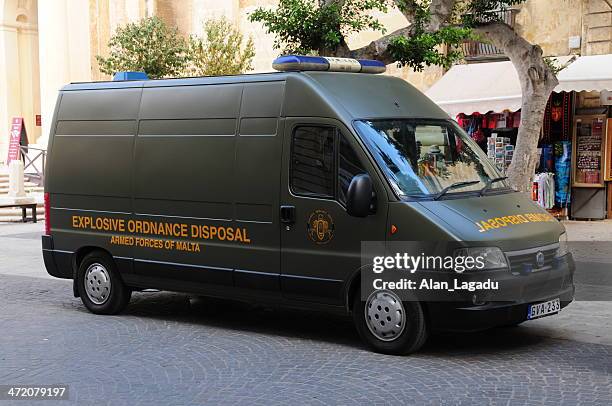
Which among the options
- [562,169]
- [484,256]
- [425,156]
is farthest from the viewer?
[562,169]

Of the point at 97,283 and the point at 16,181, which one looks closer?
the point at 97,283

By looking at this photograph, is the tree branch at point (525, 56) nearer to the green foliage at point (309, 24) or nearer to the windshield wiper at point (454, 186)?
the green foliage at point (309, 24)

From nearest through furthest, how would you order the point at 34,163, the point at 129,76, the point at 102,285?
1. the point at 102,285
2. the point at 129,76
3. the point at 34,163

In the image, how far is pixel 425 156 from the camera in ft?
25.7

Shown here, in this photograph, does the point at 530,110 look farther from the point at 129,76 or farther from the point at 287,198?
the point at 287,198

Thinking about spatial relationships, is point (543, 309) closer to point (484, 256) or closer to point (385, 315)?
point (484, 256)

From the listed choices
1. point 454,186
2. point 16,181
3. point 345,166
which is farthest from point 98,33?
point 454,186

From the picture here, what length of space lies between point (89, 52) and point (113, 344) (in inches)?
962

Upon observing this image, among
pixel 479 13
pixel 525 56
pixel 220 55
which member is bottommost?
pixel 525 56

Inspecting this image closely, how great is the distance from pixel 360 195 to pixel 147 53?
19.6 m

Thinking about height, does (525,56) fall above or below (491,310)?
above

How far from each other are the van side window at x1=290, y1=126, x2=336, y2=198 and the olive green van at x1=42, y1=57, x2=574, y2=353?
13 mm

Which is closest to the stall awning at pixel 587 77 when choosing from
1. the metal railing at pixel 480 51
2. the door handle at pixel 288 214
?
the metal railing at pixel 480 51

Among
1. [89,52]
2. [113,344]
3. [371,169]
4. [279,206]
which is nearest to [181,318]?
[113,344]
